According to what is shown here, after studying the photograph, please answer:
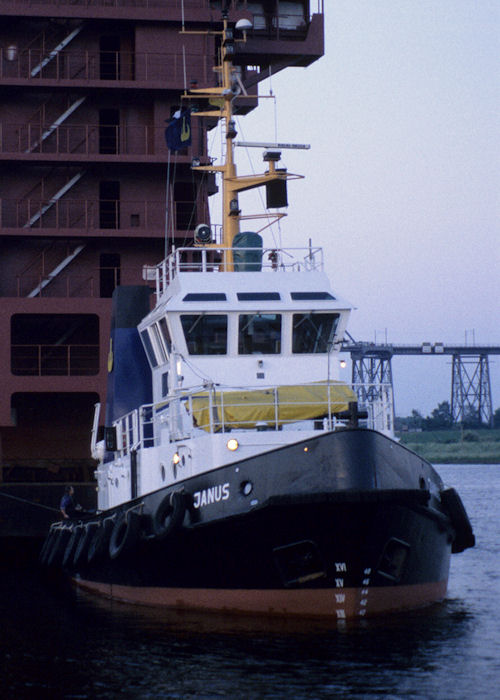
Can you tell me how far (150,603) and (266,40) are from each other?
23403 millimetres

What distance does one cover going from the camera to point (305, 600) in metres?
14.9

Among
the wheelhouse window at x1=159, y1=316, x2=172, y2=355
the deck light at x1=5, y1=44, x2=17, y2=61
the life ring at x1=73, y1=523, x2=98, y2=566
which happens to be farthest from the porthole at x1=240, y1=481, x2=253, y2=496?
the deck light at x1=5, y1=44, x2=17, y2=61

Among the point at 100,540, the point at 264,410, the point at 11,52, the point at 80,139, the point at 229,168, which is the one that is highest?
the point at 11,52

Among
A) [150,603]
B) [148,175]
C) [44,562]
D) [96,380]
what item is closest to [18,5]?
[148,175]

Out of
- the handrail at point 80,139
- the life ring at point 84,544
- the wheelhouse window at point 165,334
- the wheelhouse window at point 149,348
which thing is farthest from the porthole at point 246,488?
the handrail at point 80,139

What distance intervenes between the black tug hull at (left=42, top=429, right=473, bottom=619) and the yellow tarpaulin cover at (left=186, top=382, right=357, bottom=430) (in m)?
1.02

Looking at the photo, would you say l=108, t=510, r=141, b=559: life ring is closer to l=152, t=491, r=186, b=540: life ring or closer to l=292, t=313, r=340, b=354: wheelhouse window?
l=152, t=491, r=186, b=540: life ring

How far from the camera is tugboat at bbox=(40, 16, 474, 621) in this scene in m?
14.5

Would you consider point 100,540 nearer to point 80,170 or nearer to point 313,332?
point 313,332

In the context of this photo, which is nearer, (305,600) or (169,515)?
(305,600)

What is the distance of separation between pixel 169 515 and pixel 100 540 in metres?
2.78

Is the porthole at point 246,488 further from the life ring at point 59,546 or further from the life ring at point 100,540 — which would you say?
the life ring at point 59,546

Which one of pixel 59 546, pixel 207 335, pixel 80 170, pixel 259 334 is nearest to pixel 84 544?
pixel 59 546

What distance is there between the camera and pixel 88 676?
12.8 metres
